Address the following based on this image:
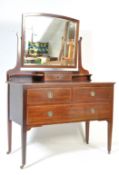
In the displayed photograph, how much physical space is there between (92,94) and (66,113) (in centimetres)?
33

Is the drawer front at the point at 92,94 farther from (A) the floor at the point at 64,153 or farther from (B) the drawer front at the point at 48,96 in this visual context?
(A) the floor at the point at 64,153

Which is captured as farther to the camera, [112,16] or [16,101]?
[112,16]

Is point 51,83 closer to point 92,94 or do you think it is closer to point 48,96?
point 48,96

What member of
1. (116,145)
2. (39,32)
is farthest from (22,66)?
(116,145)

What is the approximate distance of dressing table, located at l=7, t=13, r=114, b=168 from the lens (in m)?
2.38

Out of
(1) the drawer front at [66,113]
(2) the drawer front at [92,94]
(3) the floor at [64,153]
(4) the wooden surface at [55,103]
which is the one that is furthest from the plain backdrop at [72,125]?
(2) the drawer front at [92,94]

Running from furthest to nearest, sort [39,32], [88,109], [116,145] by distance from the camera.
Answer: [116,145] → [39,32] → [88,109]

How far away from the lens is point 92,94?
2627 millimetres

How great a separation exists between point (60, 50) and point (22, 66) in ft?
1.44

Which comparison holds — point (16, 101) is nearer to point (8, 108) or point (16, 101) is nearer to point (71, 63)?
point (8, 108)

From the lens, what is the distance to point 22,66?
2.72 meters

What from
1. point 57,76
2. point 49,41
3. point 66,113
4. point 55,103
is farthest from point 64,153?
point 49,41

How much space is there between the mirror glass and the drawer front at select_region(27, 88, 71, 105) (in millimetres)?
447

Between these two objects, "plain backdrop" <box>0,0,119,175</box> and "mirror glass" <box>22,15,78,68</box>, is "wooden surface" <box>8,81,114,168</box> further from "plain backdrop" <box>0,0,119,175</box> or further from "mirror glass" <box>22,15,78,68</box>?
"mirror glass" <box>22,15,78,68</box>
